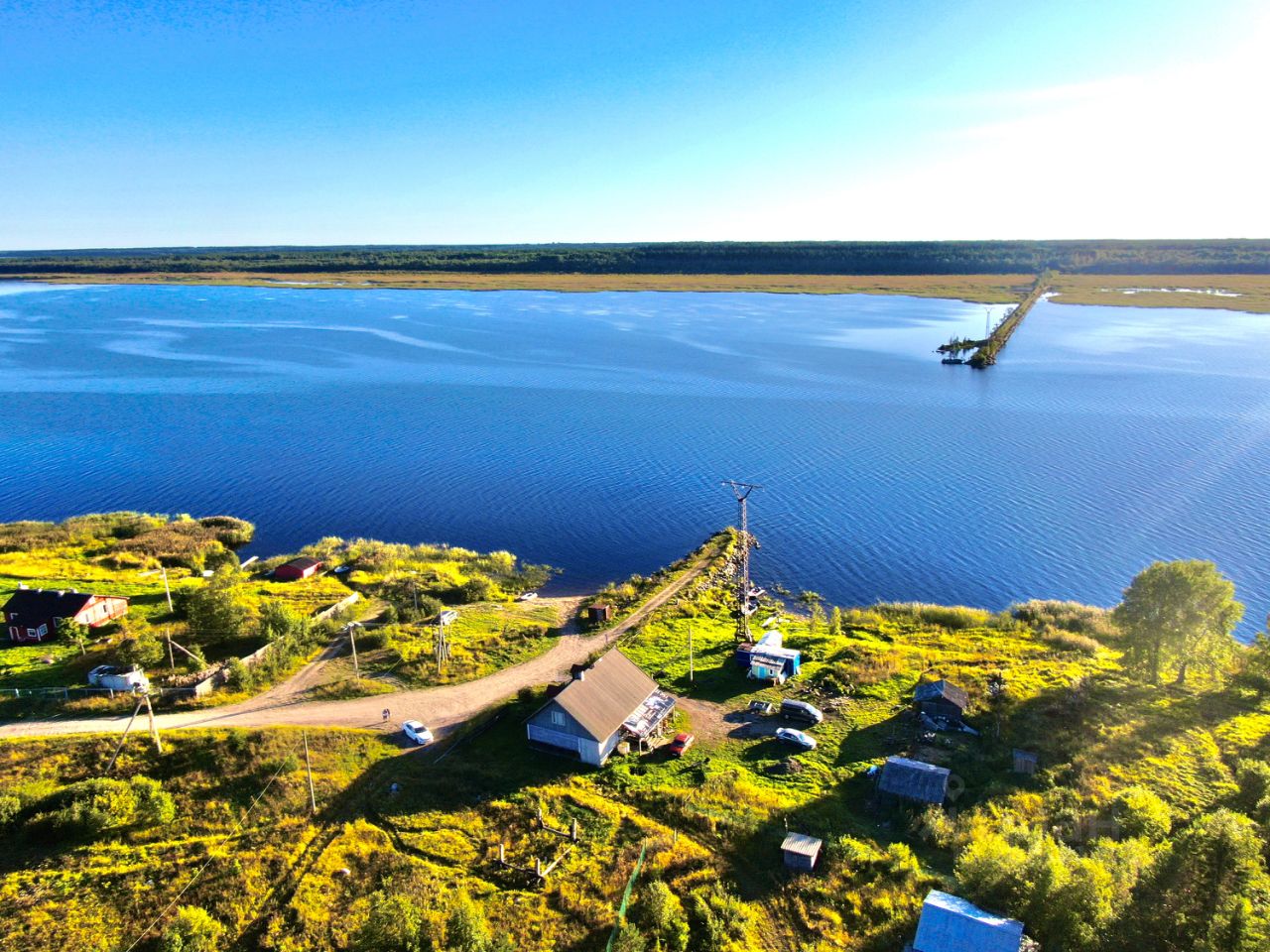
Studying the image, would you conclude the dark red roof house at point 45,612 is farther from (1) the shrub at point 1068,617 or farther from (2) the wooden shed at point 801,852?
(1) the shrub at point 1068,617

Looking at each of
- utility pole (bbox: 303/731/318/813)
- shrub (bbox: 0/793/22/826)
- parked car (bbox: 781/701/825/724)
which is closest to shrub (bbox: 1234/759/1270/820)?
parked car (bbox: 781/701/825/724)

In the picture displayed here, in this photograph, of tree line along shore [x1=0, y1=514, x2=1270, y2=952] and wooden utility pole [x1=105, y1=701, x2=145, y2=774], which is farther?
wooden utility pole [x1=105, y1=701, x2=145, y2=774]

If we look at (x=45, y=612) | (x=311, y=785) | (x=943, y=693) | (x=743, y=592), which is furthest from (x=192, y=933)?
(x=743, y=592)

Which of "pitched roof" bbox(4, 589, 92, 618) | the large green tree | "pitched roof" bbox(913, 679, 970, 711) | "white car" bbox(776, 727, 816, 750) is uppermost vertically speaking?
the large green tree

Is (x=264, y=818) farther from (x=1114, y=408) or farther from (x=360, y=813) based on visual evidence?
(x=1114, y=408)

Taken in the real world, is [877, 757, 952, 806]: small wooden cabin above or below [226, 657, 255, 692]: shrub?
above

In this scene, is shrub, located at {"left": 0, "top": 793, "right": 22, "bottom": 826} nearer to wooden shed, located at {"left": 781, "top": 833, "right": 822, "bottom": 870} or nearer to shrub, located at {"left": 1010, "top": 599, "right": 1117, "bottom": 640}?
wooden shed, located at {"left": 781, "top": 833, "right": 822, "bottom": 870}

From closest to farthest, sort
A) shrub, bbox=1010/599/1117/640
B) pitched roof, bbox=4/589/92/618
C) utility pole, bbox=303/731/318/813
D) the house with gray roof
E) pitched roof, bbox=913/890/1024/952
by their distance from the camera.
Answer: pitched roof, bbox=913/890/1024/952, utility pole, bbox=303/731/318/813, the house with gray roof, pitched roof, bbox=4/589/92/618, shrub, bbox=1010/599/1117/640

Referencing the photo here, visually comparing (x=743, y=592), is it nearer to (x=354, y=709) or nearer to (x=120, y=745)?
(x=354, y=709)
